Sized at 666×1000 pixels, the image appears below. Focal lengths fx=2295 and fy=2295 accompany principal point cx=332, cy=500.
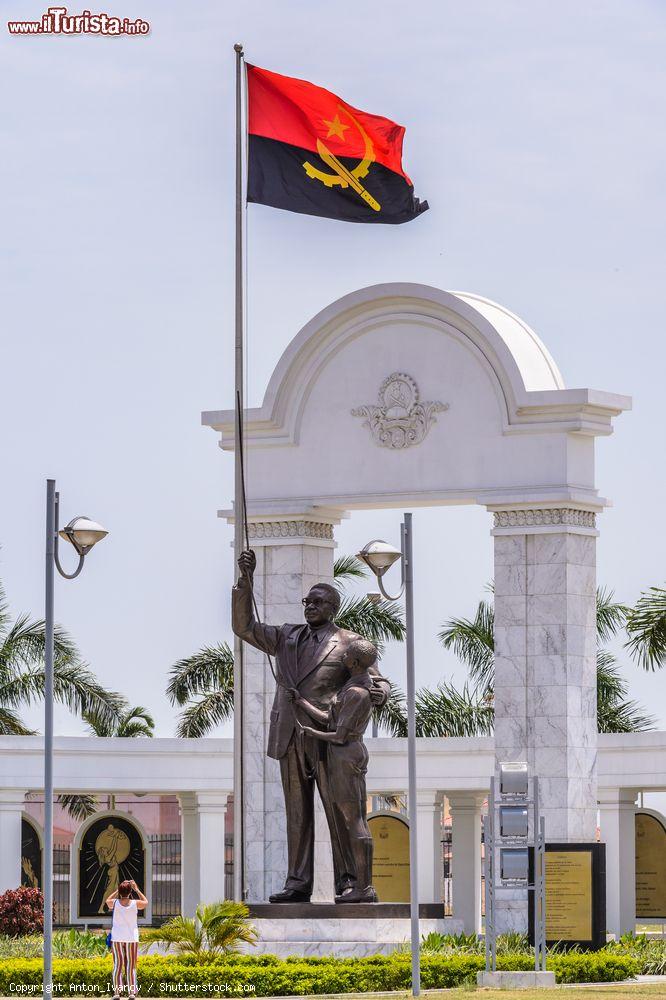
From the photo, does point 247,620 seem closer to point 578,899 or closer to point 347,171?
point 578,899

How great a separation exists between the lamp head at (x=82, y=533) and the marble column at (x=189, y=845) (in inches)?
501

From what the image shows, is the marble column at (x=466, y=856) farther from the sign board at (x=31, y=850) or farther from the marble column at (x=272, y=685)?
the sign board at (x=31, y=850)

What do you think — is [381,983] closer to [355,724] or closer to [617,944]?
[355,724]

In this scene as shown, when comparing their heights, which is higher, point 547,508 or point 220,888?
point 547,508

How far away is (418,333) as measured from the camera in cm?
2925

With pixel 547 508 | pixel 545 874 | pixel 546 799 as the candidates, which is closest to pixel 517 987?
pixel 545 874

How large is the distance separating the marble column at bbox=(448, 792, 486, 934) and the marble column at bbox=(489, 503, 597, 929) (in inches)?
253

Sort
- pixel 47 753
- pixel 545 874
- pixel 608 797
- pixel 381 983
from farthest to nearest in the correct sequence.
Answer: pixel 608 797 < pixel 545 874 < pixel 381 983 < pixel 47 753

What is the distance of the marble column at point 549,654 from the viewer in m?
27.8

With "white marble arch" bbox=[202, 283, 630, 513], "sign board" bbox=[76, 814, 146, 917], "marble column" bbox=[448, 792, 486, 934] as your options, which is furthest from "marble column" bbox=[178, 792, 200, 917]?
"white marble arch" bbox=[202, 283, 630, 513]

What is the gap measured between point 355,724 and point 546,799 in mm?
4260

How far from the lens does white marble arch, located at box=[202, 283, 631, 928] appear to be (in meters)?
28.0

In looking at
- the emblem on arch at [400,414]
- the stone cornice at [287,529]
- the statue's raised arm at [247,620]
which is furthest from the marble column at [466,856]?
the statue's raised arm at [247,620]

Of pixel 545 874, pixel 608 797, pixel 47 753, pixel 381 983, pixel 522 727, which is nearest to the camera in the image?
pixel 47 753
